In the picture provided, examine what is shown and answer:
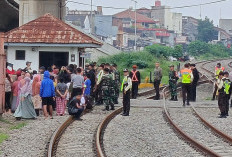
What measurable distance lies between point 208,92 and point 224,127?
16.7m

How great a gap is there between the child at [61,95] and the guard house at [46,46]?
9.36 metres

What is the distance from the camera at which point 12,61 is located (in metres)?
30.9

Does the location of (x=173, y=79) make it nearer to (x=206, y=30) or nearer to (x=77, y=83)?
(x=77, y=83)

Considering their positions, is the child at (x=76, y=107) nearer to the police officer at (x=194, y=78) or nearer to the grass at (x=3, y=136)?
the grass at (x=3, y=136)

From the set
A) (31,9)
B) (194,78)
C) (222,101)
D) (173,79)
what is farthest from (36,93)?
(31,9)

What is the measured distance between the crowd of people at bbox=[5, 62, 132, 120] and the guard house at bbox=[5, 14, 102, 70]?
22.2 feet

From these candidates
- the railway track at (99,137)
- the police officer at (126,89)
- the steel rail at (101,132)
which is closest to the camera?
the steel rail at (101,132)

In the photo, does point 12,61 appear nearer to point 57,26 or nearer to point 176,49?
point 57,26

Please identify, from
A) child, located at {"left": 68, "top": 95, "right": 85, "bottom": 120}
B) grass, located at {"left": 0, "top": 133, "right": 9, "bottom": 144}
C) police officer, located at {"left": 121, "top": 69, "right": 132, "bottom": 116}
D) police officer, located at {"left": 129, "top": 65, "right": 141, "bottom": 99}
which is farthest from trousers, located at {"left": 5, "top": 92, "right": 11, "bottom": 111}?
police officer, located at {"left": 129, "top": 65, "right": 141, "bottom": 99}

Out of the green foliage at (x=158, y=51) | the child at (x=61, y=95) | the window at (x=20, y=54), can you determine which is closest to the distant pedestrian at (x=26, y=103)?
the child at (x=61, y=95)

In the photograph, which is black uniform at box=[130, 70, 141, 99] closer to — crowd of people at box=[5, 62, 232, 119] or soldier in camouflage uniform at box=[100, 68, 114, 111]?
crowd of people at box=[5, 62, 232, 119]

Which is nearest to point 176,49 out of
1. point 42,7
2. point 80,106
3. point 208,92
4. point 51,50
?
point 42,7

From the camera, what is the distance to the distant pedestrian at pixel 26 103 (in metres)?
19.3

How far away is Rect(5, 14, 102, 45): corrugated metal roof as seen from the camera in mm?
30516
